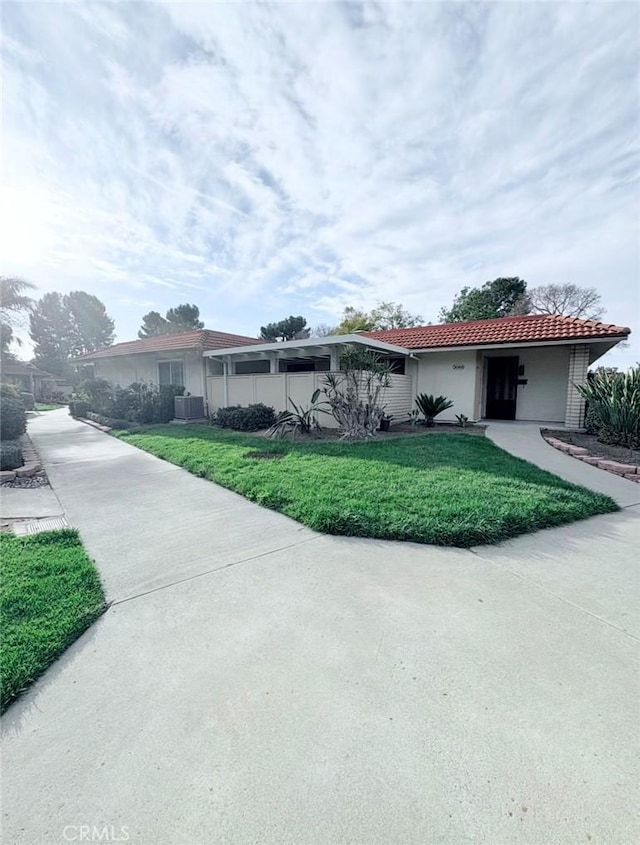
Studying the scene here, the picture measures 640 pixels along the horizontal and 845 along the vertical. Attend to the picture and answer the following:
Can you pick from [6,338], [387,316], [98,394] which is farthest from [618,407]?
[6,338]

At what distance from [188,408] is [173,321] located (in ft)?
103

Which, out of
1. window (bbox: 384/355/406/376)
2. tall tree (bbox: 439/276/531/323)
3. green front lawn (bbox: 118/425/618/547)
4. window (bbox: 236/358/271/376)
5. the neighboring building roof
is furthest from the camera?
the neighboring building roof

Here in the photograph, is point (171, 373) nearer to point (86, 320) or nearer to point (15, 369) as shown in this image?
point (15, 369)

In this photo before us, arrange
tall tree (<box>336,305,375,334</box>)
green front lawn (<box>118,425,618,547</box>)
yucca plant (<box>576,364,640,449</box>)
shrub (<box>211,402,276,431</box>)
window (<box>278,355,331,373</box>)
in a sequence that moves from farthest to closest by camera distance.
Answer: tall tree (<box>336,305,375,334</box>), window (<box>278,355,331,373</box>), shrub (<box>211,402,276,431</box>), yucca plant (<box>576,364,640,449</box>), green front lawn (<box>118,425,618,547</box>)

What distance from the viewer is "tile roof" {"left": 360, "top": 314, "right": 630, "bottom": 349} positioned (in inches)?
367

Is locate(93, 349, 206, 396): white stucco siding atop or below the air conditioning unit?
atop

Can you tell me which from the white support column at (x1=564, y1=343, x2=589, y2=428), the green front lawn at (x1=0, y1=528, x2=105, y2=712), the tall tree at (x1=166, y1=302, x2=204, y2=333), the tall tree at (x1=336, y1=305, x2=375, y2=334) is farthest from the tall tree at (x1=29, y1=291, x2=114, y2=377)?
the white support column at (x1=564, y1=343, x2=589, y2=428)

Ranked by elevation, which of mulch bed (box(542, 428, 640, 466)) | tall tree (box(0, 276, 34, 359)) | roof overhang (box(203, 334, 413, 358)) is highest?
tall tree (box(0, 276, 34, 359))

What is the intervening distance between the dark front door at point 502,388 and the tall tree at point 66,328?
45.1m

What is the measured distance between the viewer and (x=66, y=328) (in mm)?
44406

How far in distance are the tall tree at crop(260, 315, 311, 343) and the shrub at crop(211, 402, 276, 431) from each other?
17.7 m

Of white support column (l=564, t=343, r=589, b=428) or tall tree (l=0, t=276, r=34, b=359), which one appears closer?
white support column (l=564, t=343, r=589, b=428)

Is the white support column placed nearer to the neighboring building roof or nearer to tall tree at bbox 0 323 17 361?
tall tree at bbox 0 323 17 361

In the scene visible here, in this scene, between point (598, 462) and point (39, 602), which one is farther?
point (598, 462)
